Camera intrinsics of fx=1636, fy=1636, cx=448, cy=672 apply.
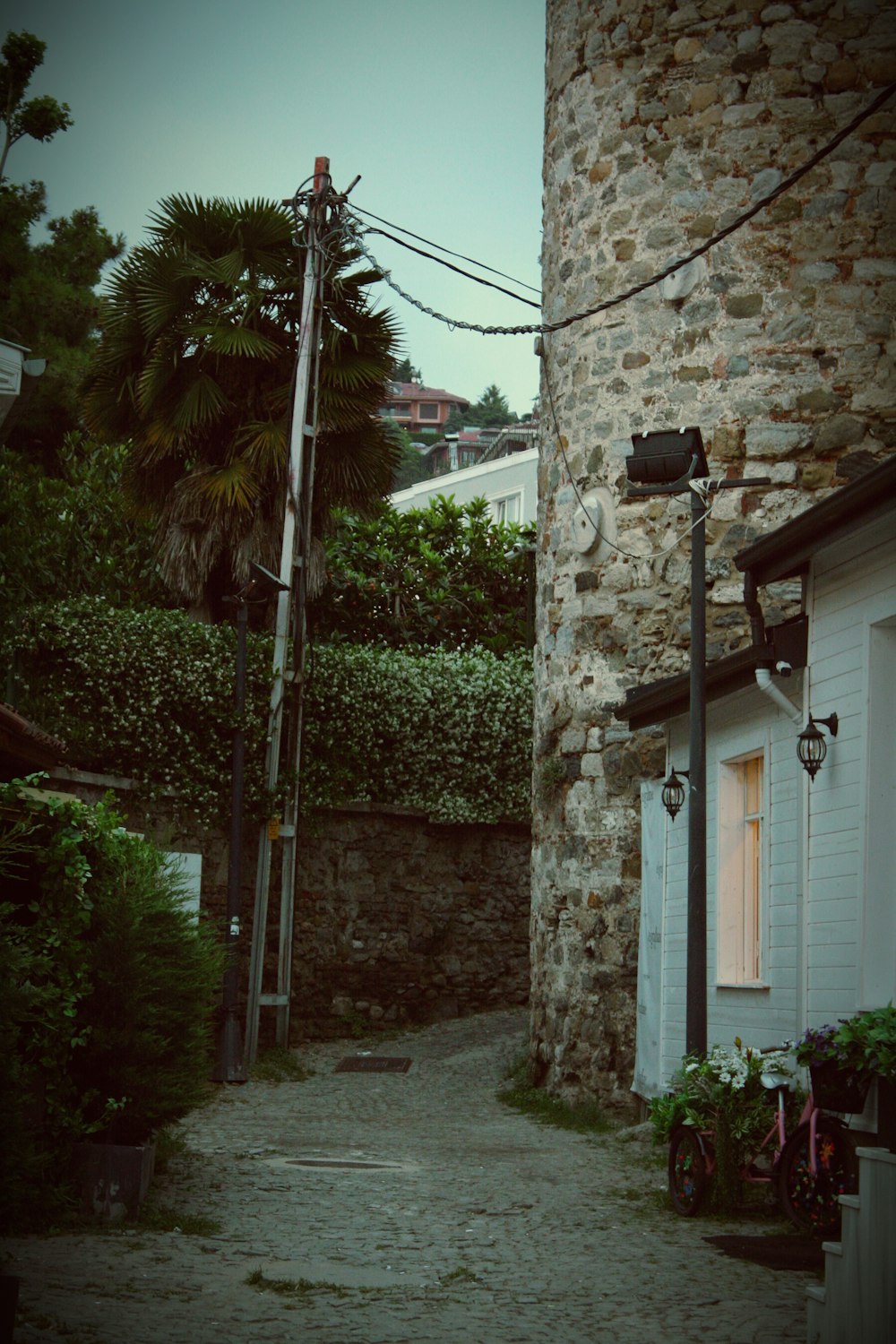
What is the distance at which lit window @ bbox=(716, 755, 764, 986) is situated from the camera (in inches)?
423

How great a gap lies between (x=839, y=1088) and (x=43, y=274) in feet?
80.8

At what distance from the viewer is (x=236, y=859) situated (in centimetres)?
1570

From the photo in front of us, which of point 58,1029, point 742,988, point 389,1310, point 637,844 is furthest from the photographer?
point 637,844

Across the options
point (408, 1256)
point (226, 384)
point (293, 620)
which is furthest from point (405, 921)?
point (408, 1256)

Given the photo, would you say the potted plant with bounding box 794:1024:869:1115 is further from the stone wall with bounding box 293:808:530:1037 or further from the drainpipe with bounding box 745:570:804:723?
the stone wall with bounding box 293:808:530:1037

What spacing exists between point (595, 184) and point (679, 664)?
14.5 feet

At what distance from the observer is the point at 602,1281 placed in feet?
22.3

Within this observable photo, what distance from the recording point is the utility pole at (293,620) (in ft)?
55.9

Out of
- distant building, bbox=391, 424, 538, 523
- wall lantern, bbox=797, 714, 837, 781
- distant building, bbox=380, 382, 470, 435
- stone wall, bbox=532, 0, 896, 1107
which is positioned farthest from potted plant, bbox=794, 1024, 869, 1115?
distant building, bbox=380, 382, 470, 435

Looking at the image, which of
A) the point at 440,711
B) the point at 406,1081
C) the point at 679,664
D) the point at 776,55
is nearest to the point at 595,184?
the point at 776,55

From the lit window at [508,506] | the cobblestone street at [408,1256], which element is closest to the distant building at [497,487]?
the lit window at [508,506]

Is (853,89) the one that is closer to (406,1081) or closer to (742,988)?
(742,988)

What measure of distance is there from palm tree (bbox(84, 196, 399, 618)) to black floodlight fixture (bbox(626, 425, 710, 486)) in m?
8.29

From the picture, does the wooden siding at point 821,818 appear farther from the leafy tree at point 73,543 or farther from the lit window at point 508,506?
the lit window at point 508,506
